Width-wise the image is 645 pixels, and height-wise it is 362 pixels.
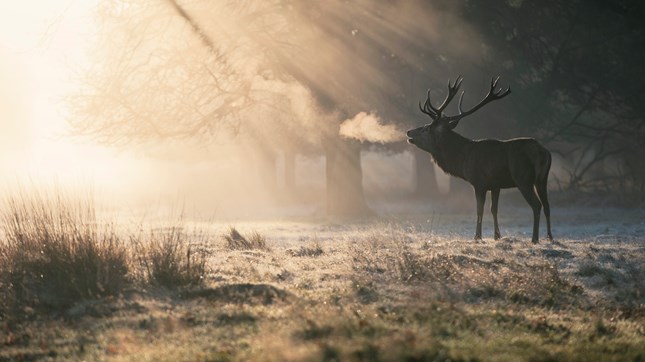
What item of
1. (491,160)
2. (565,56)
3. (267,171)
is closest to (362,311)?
(491,160)

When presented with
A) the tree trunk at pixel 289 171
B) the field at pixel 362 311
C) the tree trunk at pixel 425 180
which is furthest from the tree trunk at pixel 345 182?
the field at pixel 362 311

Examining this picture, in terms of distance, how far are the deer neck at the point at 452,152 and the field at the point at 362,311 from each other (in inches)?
148

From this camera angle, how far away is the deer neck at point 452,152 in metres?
18.8

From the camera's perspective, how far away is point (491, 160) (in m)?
18.1

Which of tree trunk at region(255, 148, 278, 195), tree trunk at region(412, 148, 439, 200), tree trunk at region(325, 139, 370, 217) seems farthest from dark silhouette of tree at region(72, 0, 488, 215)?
tree trunk at region(255, 148, 278, 195)

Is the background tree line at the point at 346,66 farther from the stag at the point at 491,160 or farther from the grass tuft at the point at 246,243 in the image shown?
the grass tuft at the point at 246,243

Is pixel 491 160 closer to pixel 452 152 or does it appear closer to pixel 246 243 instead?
pixel 452 152

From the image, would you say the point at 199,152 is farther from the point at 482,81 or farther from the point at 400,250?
the point at 400,250

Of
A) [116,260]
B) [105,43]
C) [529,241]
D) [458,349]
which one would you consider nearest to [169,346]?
[458,349]

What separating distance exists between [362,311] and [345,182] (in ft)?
76.1

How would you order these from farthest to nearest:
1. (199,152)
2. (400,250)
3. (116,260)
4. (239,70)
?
(199,152)
(239,70)
(400,250)
(116,260)

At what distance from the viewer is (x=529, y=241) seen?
57.4 ft

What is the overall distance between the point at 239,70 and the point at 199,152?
3378cm

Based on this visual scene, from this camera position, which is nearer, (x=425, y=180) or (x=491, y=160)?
(x=491, y=160)
